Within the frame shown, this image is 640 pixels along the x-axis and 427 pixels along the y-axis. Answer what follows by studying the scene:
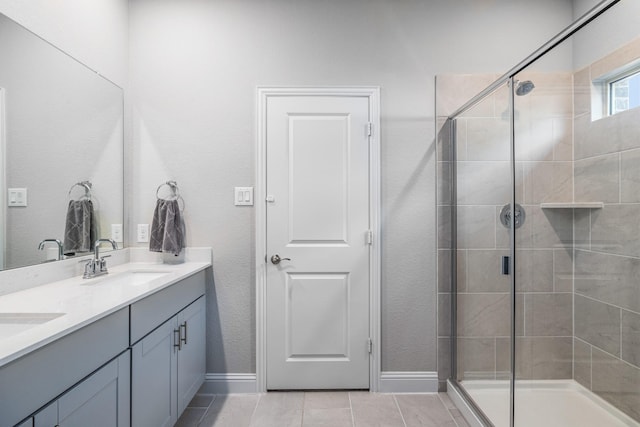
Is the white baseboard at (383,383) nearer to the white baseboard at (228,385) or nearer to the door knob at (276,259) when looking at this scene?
the white baseboard at (228,385)

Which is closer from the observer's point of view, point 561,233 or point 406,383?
point 561,233

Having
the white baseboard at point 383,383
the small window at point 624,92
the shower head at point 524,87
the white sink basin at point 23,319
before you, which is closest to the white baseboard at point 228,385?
the white baseboard at point 383,383

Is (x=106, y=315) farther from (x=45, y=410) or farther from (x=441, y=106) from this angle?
(x=441, y=106)

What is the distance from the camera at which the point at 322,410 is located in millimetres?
2062

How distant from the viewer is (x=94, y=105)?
2.00 meters

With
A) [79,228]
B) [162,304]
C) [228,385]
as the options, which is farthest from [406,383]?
[79,228]

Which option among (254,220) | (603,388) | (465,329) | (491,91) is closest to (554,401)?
(603,388)

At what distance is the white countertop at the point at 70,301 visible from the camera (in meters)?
0.94

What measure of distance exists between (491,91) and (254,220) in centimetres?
161

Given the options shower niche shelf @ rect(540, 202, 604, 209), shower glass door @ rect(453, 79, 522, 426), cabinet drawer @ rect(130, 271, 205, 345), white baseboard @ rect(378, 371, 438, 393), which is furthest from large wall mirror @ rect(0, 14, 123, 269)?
shower niche shelf @ rect(540, 202, 604, 209)

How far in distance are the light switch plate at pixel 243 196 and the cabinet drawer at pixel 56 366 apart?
1.09 metres

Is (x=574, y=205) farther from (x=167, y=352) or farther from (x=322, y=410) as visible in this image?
(x=167, y=352)

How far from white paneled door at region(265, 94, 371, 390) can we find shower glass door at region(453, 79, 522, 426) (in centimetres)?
59

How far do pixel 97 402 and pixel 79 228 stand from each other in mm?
1026
